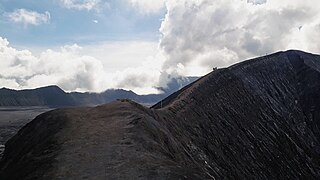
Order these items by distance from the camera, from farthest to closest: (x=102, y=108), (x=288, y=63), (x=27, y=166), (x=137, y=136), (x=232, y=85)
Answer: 1. (x=288, y=63)
2. (x=232, y=85)
3. (x=102, y=108)
4. (x=137, y=136)
5. (x=27, y=166)

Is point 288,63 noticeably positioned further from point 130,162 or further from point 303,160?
point 130,162

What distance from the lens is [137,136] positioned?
4044 cm

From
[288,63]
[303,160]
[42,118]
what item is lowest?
[303,160]

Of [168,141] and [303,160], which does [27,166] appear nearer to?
[168,141]

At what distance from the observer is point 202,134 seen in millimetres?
65312

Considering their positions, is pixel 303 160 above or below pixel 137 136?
below

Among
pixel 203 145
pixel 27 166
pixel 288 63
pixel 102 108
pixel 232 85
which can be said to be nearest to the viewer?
pixel 27 166

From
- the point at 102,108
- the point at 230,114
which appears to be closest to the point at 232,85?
the point at 230,114

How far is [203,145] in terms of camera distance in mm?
61000

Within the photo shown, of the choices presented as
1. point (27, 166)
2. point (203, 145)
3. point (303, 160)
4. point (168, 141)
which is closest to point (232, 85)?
point (303, 160)

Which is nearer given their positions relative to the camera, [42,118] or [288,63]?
[42,118]

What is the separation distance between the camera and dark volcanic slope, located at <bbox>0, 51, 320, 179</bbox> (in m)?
33.4

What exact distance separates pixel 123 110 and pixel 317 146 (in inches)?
2435

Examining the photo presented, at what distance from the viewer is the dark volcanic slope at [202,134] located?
3338 centimetres
